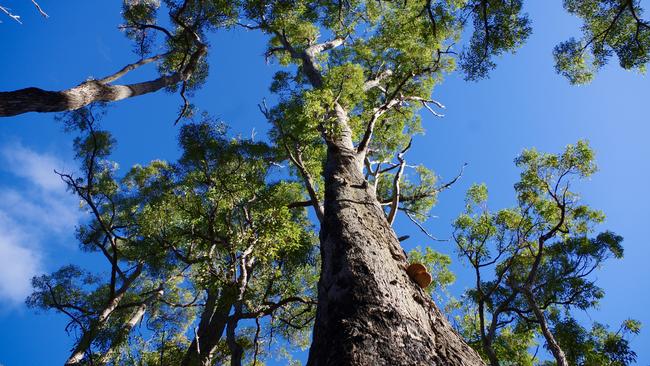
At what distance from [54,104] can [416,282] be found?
4.38m

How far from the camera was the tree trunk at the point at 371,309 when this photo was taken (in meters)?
1.84

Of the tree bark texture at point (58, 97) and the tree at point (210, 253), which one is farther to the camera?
the tree at point (210, 253)

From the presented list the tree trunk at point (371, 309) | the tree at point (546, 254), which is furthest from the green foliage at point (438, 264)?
the tree trunk at point (371, 309)

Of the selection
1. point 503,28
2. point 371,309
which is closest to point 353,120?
point 503,28

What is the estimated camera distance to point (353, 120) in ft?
26.5

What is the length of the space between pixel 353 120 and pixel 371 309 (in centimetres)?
625

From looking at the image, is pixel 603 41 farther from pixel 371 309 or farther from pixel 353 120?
pixel 371 309

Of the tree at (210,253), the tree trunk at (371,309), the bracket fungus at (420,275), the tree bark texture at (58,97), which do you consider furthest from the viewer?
the tree at (210,253)

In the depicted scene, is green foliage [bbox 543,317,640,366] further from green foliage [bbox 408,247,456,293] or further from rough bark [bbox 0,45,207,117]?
rough bark [bbox 0,45,207,117]

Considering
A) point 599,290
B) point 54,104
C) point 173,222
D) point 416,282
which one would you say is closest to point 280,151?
point 173,222

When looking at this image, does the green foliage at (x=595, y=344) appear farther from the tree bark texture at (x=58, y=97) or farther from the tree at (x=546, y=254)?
the tree bark texture at (x=58, y=97)

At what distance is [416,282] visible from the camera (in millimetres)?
2939

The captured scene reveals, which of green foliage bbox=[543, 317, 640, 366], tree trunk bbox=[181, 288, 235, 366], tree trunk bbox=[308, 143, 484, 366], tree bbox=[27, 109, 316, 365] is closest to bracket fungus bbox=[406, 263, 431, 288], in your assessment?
tree trunk bbox=[308, 143, 484, 366]

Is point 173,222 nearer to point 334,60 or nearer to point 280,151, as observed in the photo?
point 280,151
